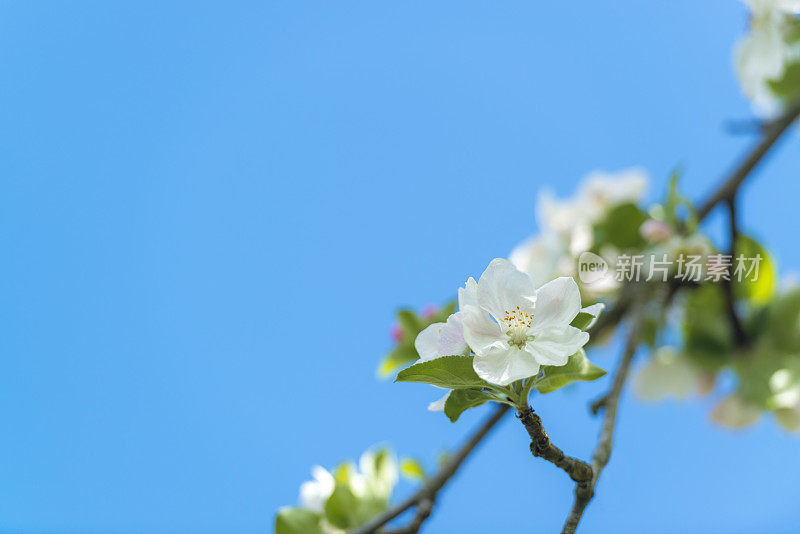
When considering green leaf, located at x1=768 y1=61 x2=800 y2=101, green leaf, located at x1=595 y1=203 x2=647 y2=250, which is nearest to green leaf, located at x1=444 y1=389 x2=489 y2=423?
green leaf, located at x1=595 y1=203 x2=647 y2=250

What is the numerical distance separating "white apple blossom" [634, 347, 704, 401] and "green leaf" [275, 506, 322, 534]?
97 centimetres

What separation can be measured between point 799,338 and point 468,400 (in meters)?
1.31

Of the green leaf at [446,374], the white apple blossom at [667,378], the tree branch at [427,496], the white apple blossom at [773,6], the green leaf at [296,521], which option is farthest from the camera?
the white apple blossom at [667,378]

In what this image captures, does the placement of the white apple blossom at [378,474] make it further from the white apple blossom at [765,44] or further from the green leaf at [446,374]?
the white apple blossom at [765,44]

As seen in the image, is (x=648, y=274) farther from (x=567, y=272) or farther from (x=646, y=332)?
(x=646, y=332)

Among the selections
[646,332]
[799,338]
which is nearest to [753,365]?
[799,338]

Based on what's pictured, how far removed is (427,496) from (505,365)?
510mm

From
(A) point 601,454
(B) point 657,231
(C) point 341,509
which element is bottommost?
(A) point 601,454

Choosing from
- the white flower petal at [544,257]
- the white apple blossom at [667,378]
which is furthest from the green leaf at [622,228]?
the white apple blossom at [667,378]

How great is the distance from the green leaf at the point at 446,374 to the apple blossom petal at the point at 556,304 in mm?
72

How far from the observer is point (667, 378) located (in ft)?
5.61

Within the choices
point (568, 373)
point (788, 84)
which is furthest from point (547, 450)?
point (788, 84)

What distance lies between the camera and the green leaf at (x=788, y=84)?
5.68ft

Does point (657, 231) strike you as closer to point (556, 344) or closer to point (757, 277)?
point (757, 277)
